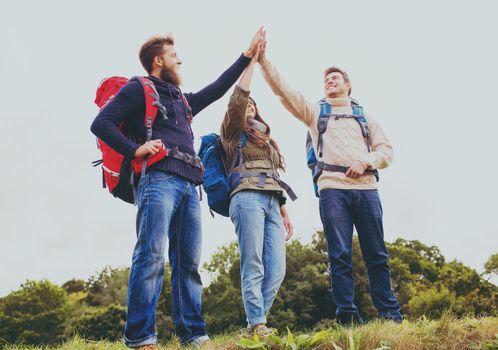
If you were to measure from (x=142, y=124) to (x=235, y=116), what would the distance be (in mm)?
968

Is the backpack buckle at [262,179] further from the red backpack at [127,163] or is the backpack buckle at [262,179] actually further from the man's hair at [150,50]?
the man's hair at [150,50]

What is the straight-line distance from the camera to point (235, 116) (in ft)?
16.3

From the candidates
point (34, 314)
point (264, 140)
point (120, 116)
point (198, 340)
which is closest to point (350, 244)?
point (264, 140)

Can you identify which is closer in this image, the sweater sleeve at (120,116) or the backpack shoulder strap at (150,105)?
the sweater sleeve at (120,116)

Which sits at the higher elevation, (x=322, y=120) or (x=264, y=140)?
(x=322, y=120)

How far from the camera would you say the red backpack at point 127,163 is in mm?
4211

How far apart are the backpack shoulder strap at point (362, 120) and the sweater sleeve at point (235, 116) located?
4.67 ft

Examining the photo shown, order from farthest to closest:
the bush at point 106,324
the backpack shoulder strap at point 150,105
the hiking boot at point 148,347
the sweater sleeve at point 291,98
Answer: the bush at point 106,324 → the sweater sleeve at point 291,98 → the backpack shoulder strap at point 150,105 → the hiking boot at point 148,347

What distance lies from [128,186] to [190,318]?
1.18 m

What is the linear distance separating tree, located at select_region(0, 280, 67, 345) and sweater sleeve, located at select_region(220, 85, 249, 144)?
93.6 ft

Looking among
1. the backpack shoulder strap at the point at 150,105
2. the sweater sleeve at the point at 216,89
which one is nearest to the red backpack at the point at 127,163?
the backpack shoulder strap at the point at 150,105

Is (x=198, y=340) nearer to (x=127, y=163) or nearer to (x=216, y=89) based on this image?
(x=127, y=163)

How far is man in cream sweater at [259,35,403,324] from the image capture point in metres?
5.21

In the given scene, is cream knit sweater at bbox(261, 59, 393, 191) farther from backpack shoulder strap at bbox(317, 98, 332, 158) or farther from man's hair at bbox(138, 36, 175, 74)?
man's hair at bbox(138, 36, 175, 74)
